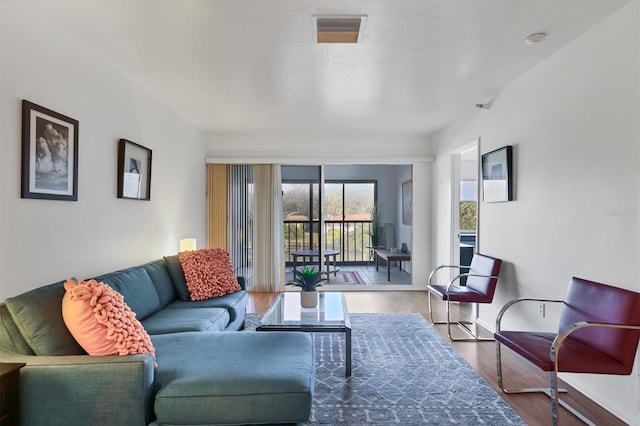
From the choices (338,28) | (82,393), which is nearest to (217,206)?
(338,28)

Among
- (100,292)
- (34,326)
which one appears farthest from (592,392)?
(34,326)

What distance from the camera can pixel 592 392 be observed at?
2322 millimetres

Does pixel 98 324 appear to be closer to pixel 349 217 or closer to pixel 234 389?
pixel 234 389

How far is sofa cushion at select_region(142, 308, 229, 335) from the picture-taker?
249 cm

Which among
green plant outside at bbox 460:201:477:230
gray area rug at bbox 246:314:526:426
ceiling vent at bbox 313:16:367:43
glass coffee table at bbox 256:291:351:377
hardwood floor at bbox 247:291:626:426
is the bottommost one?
hardwood floor at bbox 247:291:626:426

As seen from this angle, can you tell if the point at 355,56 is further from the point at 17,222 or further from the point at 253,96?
the point at 17,222

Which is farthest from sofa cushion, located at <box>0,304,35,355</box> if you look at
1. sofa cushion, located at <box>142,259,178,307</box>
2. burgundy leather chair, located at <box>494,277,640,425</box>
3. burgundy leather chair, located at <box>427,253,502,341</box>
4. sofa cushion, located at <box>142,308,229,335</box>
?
burgundy leather chair, located at <box>427,253,502,341</box>

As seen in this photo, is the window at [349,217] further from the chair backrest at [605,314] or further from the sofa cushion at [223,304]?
the chair backrest at [605,314]

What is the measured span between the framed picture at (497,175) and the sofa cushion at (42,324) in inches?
138

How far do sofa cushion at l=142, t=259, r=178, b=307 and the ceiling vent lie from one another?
234cm

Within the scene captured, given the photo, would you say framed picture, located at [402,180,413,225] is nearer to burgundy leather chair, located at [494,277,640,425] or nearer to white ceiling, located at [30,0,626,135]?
white ceiling, located at [30,0,626,135]

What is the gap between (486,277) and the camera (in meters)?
3.43

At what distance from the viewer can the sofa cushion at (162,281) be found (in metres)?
3.04

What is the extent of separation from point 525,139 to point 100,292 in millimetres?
3359
